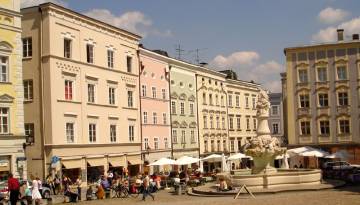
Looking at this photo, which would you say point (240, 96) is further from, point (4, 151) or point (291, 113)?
point (4, 151)

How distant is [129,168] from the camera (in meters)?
50.1

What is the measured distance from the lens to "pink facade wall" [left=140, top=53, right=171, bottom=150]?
5353 cm

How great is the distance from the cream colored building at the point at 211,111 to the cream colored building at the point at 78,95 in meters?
15.8

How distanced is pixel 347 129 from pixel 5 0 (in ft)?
130

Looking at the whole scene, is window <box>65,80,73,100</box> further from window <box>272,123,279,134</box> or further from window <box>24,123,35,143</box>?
window <box>272,123,279,134</box>

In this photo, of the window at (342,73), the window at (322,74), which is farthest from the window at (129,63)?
the window at (342,73)

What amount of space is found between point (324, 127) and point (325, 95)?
11.5 ft

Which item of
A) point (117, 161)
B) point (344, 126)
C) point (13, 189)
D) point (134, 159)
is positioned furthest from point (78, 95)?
point (344, 126)

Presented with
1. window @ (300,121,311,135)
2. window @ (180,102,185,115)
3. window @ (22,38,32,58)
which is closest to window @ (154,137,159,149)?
window @ (180,102,185,115)

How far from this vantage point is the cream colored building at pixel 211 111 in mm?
65812

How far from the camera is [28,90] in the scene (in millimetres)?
40906

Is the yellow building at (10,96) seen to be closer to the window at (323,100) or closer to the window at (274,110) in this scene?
the window at (323,100)

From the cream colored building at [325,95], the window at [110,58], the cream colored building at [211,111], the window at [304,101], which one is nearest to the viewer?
the window at [110,58]

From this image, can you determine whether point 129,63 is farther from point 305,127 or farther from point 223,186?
point 223,186
